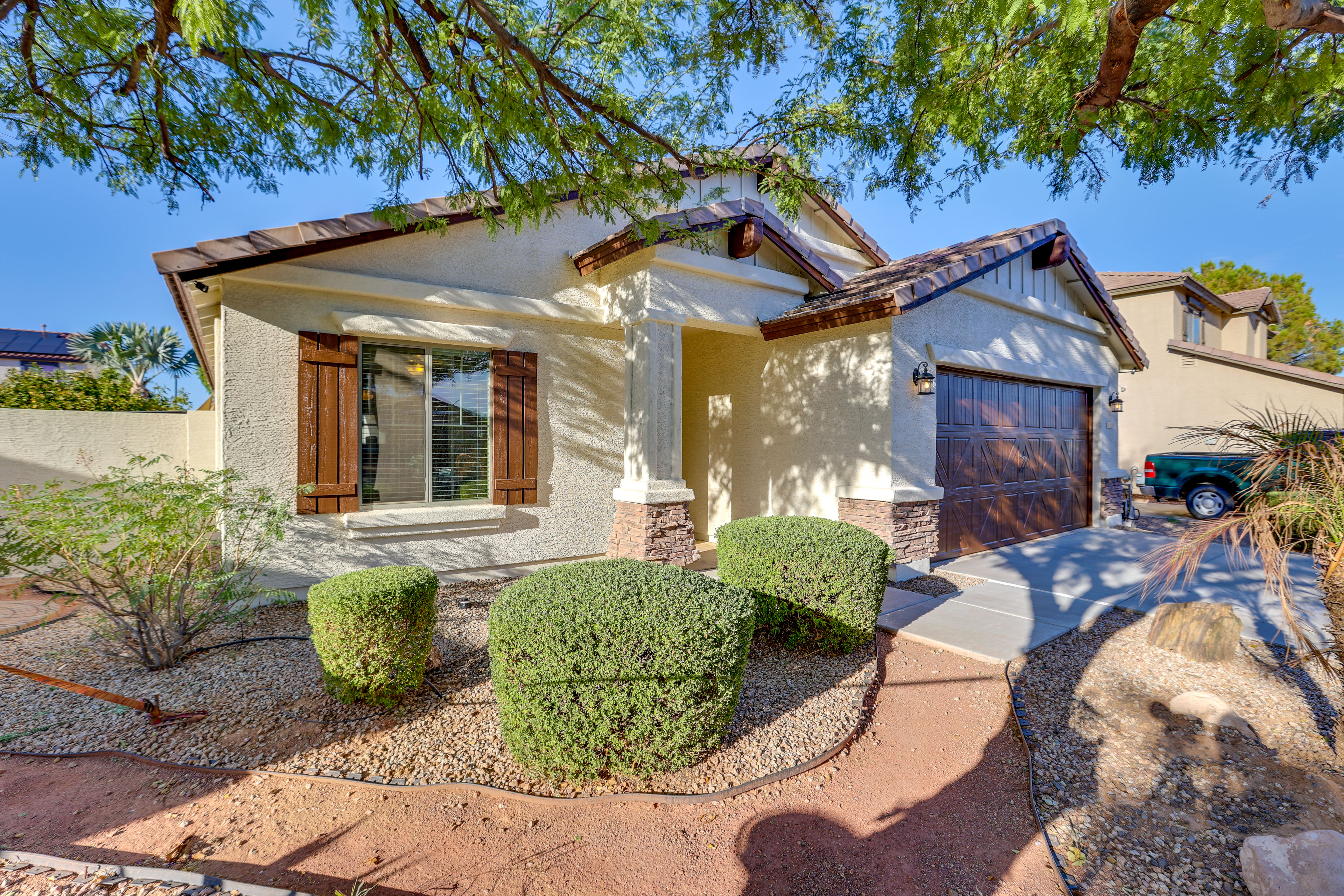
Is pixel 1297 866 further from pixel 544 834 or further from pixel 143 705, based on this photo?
pixel 143 705

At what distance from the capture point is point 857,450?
6934 mm

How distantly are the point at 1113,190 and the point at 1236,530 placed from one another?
3.41 meters

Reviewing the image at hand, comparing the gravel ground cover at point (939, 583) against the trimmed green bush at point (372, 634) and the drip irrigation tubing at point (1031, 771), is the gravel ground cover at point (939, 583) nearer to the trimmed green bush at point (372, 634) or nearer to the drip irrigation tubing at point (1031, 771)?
the drip irrigation tubing at point (1031, 771)

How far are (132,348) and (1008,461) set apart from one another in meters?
27.5

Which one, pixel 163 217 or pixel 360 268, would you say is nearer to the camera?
pixel 163 217

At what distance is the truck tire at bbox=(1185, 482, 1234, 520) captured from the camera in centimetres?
1152

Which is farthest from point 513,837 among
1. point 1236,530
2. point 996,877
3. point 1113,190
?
point 1113,190

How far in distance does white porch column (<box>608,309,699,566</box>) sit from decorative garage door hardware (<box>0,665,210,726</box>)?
3939 mm

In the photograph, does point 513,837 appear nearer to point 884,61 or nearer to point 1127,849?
point 1127,849

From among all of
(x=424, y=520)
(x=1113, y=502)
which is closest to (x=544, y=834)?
(x=424, y=520)

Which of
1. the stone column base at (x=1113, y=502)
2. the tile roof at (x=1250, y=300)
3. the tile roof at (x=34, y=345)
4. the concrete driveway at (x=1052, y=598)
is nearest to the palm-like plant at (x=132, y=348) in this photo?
the tile roof at (x=34, y=345)

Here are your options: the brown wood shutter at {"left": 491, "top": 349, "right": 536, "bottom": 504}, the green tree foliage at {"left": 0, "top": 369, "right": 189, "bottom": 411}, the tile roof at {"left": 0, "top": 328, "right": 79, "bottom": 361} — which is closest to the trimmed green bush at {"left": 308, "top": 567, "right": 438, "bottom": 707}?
the brown wood shutter at {"left": 491, "top": 349, "right": 536, "bottom": 504}

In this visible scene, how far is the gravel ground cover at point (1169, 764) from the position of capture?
8.27 feet

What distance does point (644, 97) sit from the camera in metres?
4.61
